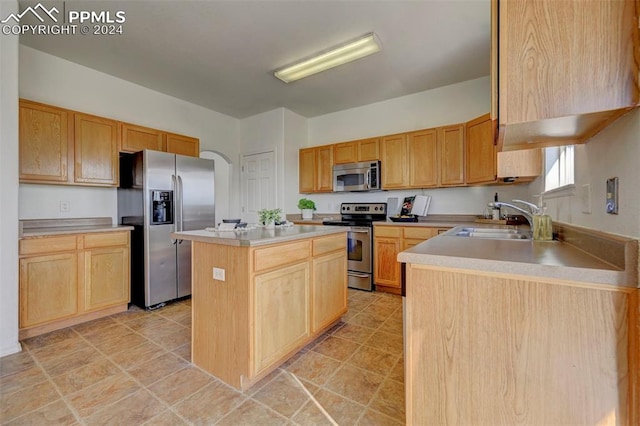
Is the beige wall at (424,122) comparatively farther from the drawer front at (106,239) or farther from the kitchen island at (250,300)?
the drawer front at (106,239)

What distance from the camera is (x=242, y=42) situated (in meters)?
2.71

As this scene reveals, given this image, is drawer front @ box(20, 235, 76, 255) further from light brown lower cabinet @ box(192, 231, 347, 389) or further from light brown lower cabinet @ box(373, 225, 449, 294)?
light brown lower cabinet @ box(373, 225, 449, 294)

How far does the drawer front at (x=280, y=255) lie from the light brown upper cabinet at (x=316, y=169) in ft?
8.05

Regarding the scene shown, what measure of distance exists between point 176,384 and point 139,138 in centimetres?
287

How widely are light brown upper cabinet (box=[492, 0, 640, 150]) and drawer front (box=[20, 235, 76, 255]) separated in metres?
3.44

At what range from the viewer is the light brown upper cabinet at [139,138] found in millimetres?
3227

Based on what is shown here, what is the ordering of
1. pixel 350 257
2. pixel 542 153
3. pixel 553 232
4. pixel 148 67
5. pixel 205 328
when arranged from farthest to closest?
pixel 350 257
pixel 148 67
pixel 542 153
pixel 205 328
pixel 553 232

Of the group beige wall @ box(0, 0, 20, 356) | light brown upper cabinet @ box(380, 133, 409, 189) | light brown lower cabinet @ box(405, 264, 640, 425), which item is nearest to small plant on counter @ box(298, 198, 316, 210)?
light brown upper cabinet @ box(380, 133, 409, 189)

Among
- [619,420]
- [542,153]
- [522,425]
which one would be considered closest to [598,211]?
[619,420]

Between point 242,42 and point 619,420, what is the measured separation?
3382 millimetres

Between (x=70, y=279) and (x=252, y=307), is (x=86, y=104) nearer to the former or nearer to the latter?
(x=70, y=279)

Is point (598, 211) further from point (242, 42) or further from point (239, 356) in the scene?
point (242, 42)

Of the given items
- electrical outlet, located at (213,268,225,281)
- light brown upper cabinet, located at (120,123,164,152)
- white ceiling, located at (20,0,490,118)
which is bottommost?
electrical outlet, located at (213,268,225,281)

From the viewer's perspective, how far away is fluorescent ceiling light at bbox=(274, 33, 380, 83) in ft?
8.80
